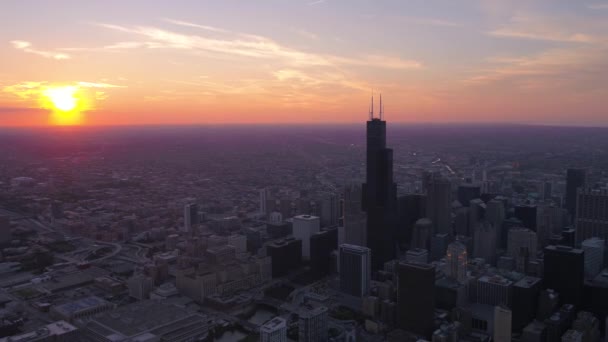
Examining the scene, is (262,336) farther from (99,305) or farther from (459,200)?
(459,200)

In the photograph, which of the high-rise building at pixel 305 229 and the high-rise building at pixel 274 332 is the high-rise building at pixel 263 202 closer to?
the high-rise building at pixel 305 229

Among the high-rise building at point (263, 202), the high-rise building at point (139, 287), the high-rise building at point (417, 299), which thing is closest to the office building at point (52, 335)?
the high-rise building at point (139, 287)

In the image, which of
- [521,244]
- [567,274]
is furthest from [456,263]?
[521,244]

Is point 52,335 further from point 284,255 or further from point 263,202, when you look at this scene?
point 263,202

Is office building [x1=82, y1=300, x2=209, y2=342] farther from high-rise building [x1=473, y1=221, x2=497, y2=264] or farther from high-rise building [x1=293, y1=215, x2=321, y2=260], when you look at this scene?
high-rise building [x1=473, y1=221, x2=497, y2=264]

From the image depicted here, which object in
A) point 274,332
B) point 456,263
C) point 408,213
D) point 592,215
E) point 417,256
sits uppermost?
point 592,215
